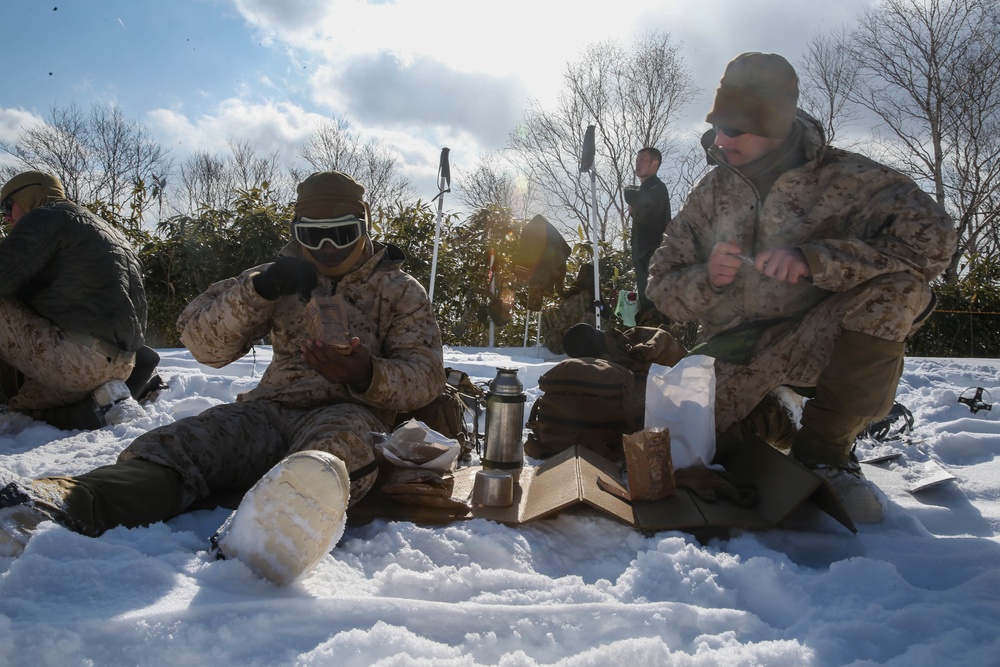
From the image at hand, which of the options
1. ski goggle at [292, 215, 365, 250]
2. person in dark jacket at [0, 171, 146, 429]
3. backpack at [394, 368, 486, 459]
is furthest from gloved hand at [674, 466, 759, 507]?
person in dark jacket at [0, 171, 146, 429]

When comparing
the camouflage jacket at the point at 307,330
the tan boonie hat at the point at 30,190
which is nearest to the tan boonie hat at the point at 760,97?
the camouflage jacket at the point at 307,330

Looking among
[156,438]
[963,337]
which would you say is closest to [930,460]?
[156,438]

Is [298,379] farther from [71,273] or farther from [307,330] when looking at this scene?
[71,273]

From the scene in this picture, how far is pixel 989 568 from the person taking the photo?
178 centimetres

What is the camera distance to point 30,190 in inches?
155

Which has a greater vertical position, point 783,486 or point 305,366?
point 305,366

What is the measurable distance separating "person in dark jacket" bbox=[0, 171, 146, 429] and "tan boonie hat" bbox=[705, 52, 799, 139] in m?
3.27

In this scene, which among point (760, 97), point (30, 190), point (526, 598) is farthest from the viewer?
point (30, 190)

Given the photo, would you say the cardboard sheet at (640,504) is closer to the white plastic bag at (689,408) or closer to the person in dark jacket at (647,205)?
the white plastic bag at (689,408)

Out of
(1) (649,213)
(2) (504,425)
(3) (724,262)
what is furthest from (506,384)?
(1) (649,213)

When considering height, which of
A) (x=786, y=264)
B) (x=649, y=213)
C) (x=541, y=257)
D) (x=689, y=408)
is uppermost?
(x=649, y=213)

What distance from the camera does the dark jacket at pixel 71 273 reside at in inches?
142

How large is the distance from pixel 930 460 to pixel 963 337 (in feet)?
30.5

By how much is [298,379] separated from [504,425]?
0.77 m
